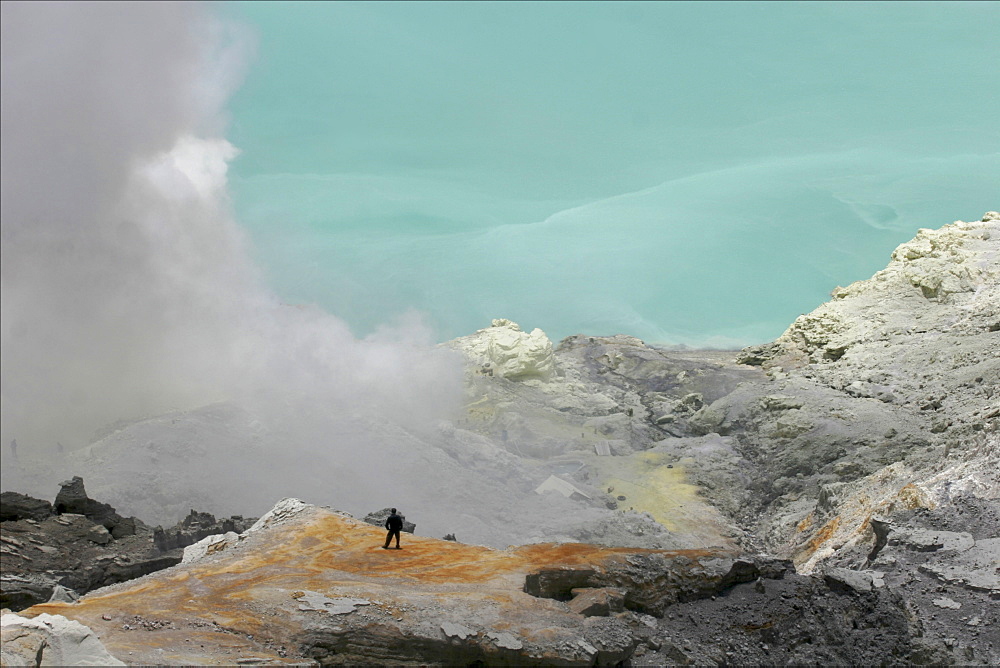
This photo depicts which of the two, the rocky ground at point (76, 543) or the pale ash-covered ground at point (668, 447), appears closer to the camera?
the rocky ground at point (76, 543)

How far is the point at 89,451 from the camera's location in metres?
21.0

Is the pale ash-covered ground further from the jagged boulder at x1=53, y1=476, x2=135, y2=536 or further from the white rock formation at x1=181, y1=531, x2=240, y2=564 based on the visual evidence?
the white rock formation at x1=181, y1=531, x2=240, y2=564

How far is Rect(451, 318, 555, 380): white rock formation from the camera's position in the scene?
3231 cm

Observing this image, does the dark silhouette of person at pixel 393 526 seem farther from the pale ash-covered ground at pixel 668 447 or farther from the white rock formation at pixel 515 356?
the white rock formation at pixel 515 356

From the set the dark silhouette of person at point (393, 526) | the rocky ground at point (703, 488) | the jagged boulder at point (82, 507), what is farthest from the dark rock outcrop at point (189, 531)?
the dark silhouette of person at point (393, 526)

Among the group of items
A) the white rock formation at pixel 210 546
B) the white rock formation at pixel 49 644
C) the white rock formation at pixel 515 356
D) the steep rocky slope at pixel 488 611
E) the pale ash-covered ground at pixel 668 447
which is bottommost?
the white rock formation at pixel 49 644

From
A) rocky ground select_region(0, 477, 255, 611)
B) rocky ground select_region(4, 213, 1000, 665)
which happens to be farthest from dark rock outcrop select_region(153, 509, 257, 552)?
rocky ground select_region(4, 213, 1000, 665)

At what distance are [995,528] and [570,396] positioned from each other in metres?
19.6

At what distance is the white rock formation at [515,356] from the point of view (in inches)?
1272

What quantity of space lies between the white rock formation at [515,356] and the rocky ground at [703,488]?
93 millimetres

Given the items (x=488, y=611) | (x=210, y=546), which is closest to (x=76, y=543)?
(x=210, y=546)

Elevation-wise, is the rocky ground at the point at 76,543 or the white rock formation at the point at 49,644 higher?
the rocky ground at the point at 76,543

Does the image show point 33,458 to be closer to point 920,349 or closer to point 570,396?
point 570,396

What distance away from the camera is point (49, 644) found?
755 centimetres
